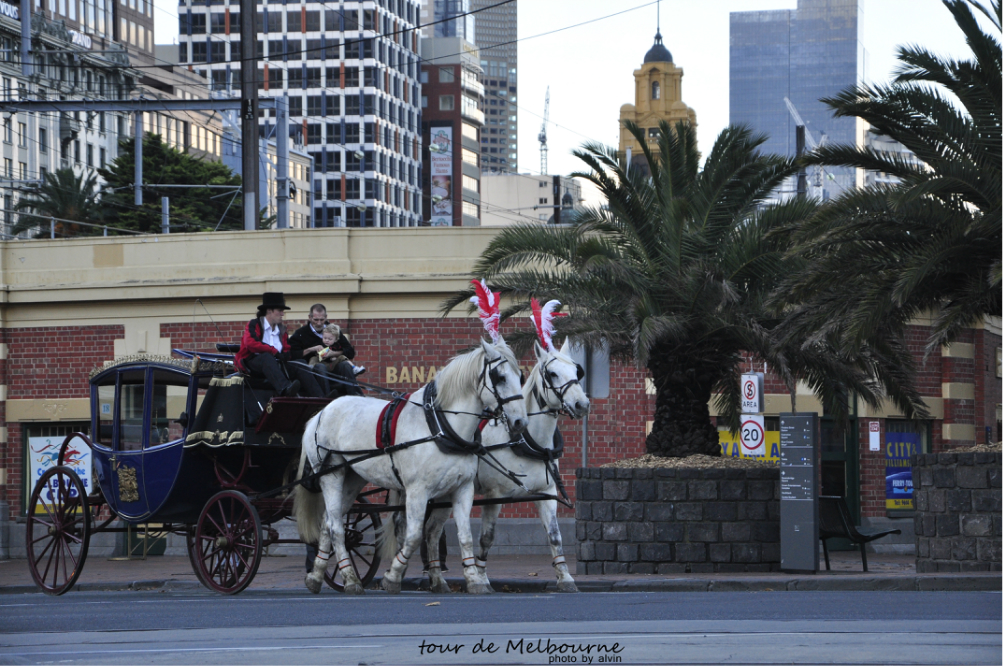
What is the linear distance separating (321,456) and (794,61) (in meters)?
152

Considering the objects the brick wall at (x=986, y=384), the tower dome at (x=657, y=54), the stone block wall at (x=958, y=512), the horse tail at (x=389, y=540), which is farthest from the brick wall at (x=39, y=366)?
the tower dome at (x=657, y=54)

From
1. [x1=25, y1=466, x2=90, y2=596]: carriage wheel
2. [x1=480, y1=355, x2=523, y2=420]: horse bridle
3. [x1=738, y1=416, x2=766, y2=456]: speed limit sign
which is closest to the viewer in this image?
[x1=480, y1=355, x2=523, y2=420]: horse bridle

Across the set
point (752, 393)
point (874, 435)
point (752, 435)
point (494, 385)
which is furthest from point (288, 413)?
point (874, 435)

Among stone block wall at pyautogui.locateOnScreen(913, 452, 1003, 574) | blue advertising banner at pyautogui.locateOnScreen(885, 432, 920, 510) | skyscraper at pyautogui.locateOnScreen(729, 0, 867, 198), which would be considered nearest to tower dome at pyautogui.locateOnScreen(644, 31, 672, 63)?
skyscraper at pyautogui.locateOnScreen(729, 0, 867, 198)

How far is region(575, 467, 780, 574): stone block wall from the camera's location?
17.1 m

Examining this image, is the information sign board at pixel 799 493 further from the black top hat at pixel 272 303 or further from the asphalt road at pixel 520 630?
the black top hat at pixel 272 303

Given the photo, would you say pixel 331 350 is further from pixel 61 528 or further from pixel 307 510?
pixel 61 528

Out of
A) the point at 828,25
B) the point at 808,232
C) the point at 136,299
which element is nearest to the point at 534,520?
the point at 136,299

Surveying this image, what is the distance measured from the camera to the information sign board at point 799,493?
53.4 feet

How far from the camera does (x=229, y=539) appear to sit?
1382 centimetres

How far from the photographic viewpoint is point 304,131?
12588 centimetres

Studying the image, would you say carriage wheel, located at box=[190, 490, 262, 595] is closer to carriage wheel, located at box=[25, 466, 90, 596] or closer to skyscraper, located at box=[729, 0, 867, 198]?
carriage wheel, located at box=[25, 466, 90, 596]

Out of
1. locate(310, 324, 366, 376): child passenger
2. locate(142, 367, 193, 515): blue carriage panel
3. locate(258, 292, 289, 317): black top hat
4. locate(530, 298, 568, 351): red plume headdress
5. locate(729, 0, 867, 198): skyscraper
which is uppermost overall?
locate(729, 0, 867, 198): skyscraper

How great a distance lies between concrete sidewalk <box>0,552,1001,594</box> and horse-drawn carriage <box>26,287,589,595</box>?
42.1 inches
